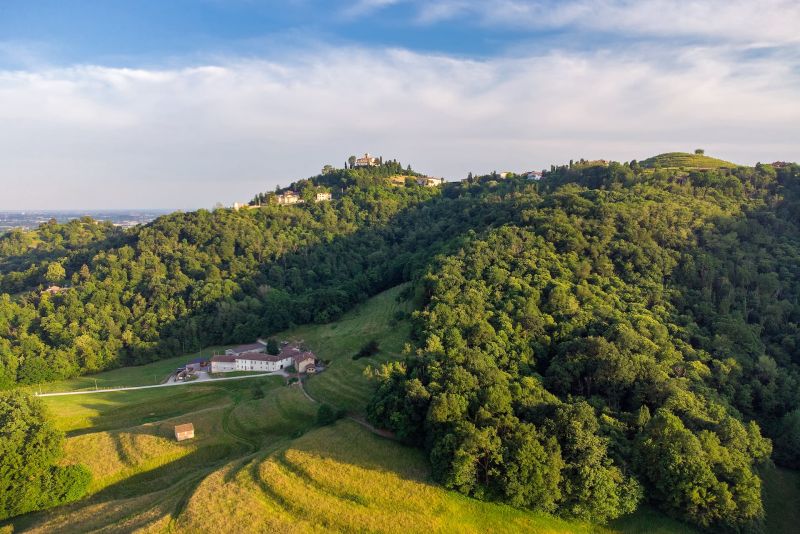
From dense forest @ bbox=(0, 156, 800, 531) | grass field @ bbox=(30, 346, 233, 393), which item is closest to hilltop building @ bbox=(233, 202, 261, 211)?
dense forest @ bbox=(0, 156, 800, 531)

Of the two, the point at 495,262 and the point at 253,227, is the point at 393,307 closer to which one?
the point at 495,262

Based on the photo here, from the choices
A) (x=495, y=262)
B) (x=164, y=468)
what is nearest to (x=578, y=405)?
(x=495, y=262)

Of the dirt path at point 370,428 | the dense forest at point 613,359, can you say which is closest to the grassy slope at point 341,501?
the dense forest at point 613,359

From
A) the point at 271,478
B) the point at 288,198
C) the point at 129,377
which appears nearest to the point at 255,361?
the point at 129,377

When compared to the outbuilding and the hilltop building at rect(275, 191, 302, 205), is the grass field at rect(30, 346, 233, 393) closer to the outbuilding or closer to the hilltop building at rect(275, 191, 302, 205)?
the outbuilding

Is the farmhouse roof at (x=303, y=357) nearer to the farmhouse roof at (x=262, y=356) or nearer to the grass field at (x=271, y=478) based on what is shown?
the farmhouse roof at (x=262, y=356)

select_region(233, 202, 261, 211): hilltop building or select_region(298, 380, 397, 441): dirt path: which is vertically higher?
select_region(233, 202, 261, 211): hilltop building
